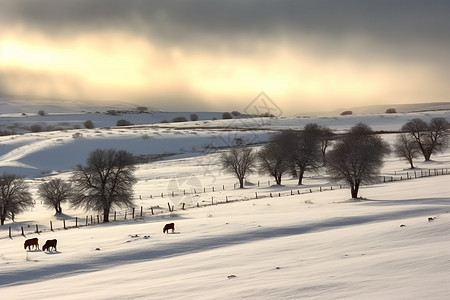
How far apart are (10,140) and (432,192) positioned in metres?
113

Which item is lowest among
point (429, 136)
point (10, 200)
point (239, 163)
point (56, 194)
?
point (10, 200)

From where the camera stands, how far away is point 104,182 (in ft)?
167

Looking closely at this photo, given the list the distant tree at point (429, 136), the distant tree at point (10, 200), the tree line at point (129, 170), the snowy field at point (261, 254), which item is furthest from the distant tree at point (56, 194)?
the distant tree at point (429, 136)

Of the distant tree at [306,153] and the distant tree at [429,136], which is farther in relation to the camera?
the distant tree at [429,136]

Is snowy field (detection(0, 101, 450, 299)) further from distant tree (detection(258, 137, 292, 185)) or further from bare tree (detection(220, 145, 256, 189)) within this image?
distant tree (detection(258, 137, 292, 185))

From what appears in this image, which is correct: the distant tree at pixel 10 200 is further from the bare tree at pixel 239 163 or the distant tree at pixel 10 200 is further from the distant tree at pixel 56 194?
the bare tree at pixel 239 163

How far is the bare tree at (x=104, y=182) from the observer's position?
49.5m

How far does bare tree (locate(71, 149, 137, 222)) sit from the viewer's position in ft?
162

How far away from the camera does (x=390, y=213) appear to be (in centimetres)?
3155

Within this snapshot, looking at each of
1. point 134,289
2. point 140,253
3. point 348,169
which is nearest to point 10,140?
point 348,169

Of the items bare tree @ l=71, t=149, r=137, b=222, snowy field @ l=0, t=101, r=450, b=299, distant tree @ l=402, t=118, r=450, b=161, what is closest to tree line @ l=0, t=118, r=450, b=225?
bare tree @ l=71, t=149, r=137, b=222

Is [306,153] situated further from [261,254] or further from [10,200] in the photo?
[261,254]

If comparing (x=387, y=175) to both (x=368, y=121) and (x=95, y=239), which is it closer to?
(x=95, y=239)

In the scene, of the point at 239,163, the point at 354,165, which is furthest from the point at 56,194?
the point at 354,165
